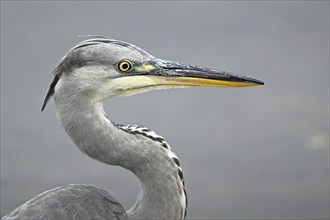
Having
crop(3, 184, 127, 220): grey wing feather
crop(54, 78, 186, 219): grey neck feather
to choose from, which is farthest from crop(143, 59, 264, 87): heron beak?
crop(3, 184, 127, 220): grey wing feather

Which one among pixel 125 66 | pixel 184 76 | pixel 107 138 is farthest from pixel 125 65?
pixel 107 138

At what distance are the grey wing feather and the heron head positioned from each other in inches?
31.5

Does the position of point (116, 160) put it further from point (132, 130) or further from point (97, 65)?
point (97, 65)

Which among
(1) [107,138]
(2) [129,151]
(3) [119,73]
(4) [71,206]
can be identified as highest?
(3) [119,73]

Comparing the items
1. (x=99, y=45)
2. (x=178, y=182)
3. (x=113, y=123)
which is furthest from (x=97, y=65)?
(x=178, y=182)

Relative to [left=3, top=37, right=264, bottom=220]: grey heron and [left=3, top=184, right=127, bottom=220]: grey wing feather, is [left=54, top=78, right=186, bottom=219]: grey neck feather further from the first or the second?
[left=3, top=184, right=127, bottom=220]: grey wing feather

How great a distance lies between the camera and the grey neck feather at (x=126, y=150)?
4.99 m

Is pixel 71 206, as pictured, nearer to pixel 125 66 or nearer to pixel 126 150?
pixel 126 150

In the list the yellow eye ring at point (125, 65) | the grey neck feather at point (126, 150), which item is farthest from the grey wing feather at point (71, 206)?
the yellow eye ring at point (125, 65)

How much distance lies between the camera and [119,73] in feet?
16.7

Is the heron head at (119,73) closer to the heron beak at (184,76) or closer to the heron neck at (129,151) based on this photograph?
the heron beak at (184,76)

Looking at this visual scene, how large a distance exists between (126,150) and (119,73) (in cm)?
66

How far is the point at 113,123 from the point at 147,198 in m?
0.70

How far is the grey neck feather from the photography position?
4992mm
